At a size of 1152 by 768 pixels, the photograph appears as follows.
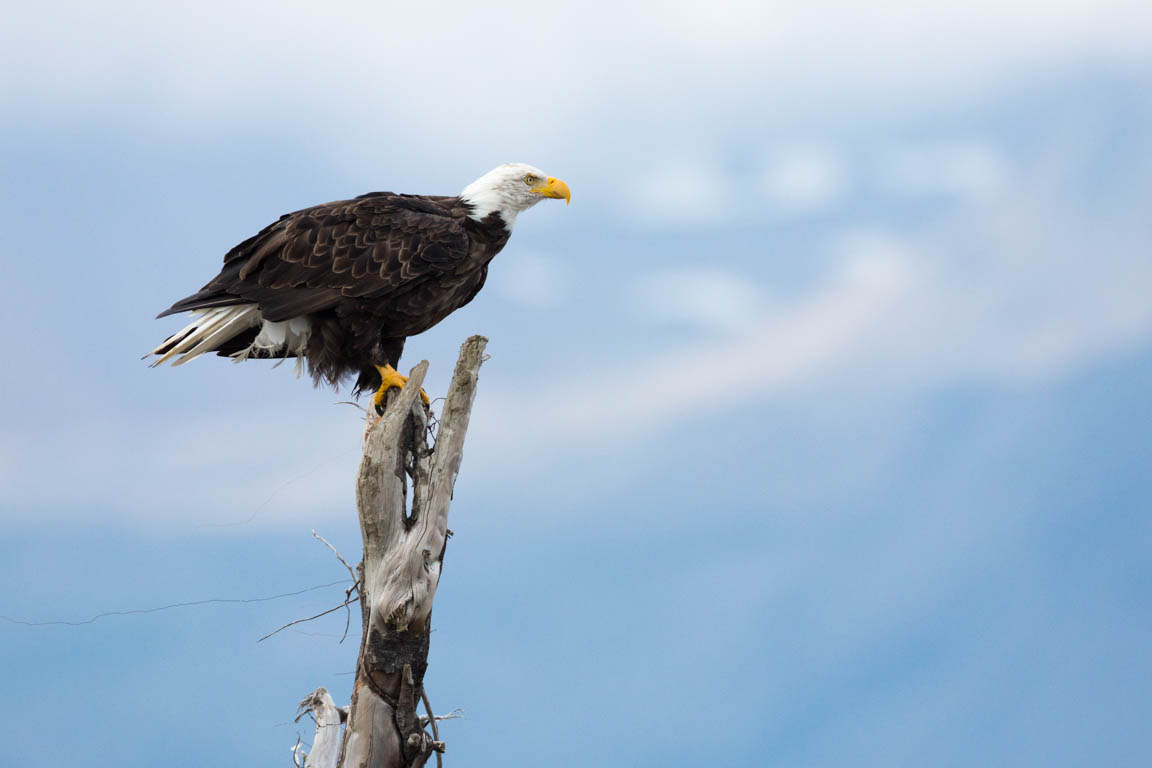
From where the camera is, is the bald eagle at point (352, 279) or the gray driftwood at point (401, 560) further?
the bald eagle at point (352, 279)

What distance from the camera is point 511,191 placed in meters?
7.54

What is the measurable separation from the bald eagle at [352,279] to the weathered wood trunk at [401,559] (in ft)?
2.57

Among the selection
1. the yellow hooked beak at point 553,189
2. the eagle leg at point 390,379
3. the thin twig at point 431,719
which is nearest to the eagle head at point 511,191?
the yellow hooked beak at point 553,189

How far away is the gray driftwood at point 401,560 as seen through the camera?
6211mm

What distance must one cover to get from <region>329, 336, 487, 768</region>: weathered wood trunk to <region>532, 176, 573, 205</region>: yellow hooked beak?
1514 mm

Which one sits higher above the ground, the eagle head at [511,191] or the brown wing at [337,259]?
the eagle head at [511,191]

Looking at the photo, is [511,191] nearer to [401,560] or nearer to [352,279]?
[352,279]

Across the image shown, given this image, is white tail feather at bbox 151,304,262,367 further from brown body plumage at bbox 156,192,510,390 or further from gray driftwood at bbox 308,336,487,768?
gray driftwood at bbox 308,336,487,768

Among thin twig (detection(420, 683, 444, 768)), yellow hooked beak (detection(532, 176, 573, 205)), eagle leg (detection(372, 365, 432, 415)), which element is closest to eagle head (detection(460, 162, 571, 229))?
yellow hooked beak (detection(532, 176, 573, 205))

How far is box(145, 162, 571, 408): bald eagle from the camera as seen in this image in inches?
280

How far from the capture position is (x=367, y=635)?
636 cm

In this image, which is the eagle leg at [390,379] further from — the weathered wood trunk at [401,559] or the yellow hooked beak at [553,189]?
the yellow hooked beak at [553,189]

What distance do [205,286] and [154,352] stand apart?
1.89ft

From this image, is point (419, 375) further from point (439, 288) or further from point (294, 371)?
point (294, 371)
